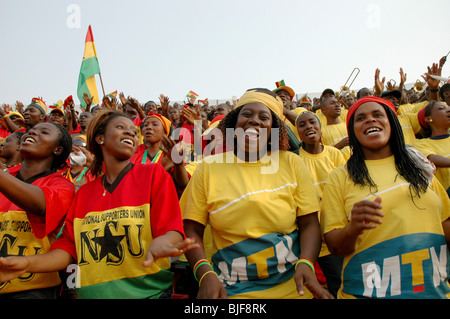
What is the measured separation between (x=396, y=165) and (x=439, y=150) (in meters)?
2.05

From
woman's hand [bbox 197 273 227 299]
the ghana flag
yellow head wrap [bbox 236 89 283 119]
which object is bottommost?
woman's hand [bbox 197 273 227 299]

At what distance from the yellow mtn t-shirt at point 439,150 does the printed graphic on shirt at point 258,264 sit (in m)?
2.49

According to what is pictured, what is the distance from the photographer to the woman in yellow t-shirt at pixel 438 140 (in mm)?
3342

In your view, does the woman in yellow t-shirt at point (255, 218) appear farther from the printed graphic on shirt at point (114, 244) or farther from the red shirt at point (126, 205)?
the printed graphic on shirt at point (114, 244)

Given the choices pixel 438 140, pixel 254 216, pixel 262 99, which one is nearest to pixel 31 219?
pixel 254 216

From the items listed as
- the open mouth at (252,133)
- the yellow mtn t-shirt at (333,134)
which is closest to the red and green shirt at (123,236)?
the open mouth at (252,133)

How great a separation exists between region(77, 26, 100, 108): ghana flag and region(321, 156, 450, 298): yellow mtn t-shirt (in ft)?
25.7

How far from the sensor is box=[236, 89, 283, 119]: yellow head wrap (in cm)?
239

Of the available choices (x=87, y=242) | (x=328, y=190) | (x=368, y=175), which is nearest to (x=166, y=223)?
(x=87, y=242)

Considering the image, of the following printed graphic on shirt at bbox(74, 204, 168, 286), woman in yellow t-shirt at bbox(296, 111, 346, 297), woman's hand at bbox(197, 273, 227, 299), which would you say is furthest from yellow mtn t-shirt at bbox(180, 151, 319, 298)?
woman in yellow t-shirt at bbox(296, 111, 346, 297)

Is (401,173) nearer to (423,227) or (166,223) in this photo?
(423,227)

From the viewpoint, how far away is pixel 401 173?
1964 mm

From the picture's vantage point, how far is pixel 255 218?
1.98 m

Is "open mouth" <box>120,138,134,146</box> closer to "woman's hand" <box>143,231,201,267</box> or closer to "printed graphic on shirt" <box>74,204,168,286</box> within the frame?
"printed graphic on shirt" <box>74,204,168,286</box>
